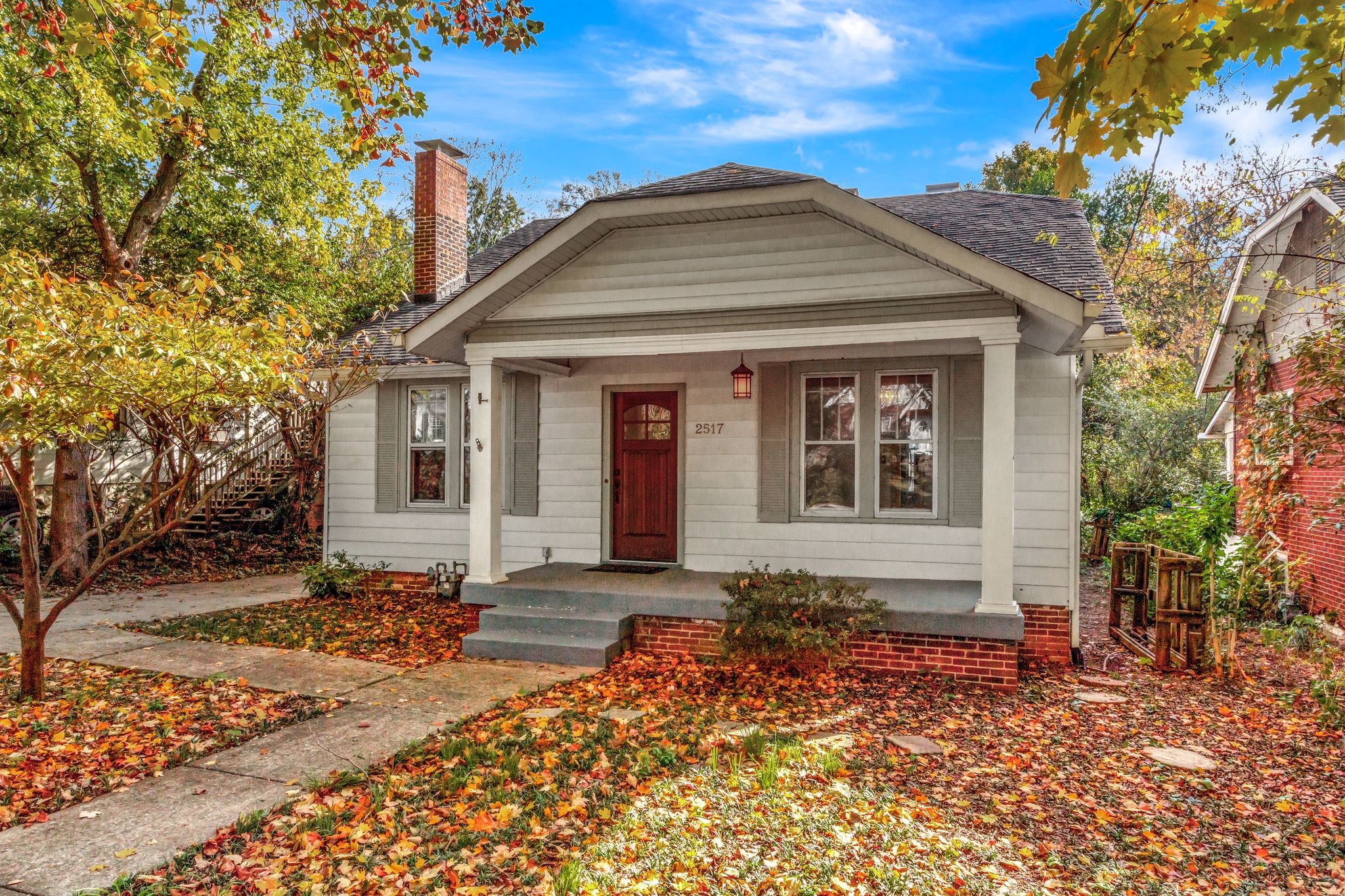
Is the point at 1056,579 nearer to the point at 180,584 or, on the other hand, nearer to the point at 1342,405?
the point at 1342,405

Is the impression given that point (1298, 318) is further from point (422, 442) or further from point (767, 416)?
point (422, 442)

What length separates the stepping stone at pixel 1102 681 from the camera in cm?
657

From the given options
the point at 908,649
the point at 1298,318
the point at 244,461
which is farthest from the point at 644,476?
the point at 244,461

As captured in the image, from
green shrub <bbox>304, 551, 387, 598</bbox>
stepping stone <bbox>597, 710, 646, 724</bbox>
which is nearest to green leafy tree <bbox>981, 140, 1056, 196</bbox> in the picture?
green shrub <bbox>304, 551, 387, 598</bbox>

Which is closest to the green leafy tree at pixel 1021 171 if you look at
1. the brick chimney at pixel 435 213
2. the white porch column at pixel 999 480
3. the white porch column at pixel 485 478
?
the brick chimney at pixel 435 213

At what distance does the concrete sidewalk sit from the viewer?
3453 millimetres

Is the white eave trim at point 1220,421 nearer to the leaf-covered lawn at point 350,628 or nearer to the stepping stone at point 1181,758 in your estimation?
the stepping stone at point 1181,758

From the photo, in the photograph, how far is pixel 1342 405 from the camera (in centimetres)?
682

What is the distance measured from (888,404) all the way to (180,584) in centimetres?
1050

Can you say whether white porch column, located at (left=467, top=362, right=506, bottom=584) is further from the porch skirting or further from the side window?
the side window

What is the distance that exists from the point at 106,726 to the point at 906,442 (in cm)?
702

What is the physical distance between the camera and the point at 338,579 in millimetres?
9867

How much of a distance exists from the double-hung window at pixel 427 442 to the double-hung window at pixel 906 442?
547 cm

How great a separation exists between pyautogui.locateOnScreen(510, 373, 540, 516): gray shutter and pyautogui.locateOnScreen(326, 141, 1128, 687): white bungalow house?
2cm
